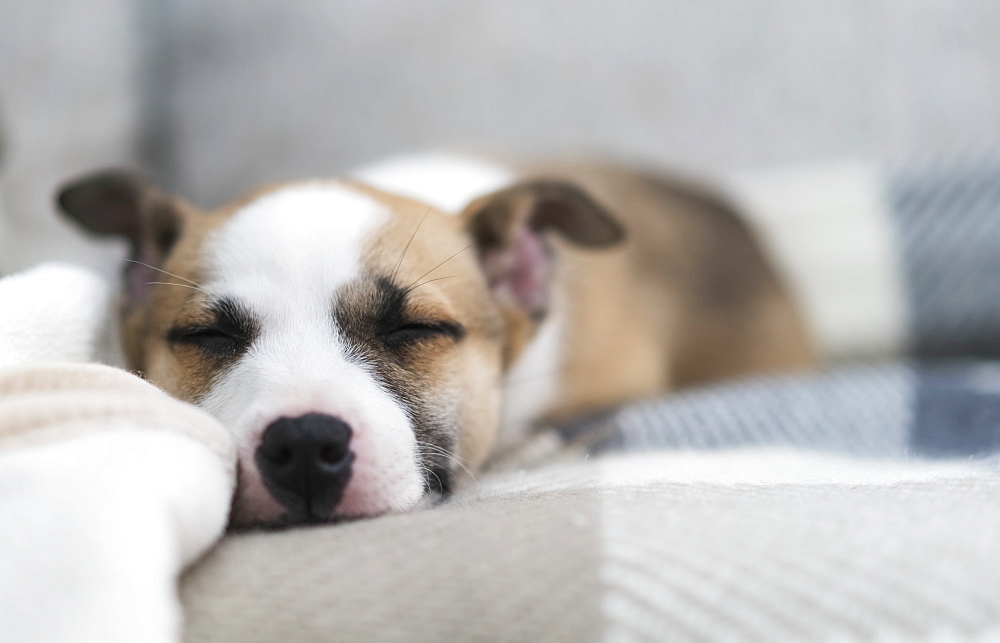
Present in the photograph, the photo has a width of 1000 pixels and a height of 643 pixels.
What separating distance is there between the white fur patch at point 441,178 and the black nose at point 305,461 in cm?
97

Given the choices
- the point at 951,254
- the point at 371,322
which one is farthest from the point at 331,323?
the point at 951,254

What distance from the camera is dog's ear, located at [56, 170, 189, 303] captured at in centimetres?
172

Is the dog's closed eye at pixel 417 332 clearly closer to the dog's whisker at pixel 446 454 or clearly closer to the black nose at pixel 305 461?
Answer: the dog's whisker at pixel 446 454

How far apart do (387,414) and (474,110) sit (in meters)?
2.44

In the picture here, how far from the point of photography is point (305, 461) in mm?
1145

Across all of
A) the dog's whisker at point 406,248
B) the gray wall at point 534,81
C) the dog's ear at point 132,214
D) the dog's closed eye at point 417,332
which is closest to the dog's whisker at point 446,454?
the dog's closed eye at point 417,332

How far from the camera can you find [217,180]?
3510 mm

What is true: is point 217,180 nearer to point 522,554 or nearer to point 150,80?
point 150,80

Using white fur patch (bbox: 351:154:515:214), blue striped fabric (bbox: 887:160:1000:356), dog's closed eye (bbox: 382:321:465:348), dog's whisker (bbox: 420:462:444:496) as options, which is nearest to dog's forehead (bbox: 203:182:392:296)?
dog's closed eye (bbox: 382:321:465:348)

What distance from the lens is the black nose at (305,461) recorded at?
1.14 metres

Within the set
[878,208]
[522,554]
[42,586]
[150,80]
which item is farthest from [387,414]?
[150,80]

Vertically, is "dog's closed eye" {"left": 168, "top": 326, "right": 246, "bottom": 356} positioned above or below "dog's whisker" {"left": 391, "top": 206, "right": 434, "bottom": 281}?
below

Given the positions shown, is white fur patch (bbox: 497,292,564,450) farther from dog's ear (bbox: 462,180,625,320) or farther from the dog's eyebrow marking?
the dog's eyebrow marking

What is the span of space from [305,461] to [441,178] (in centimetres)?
130
